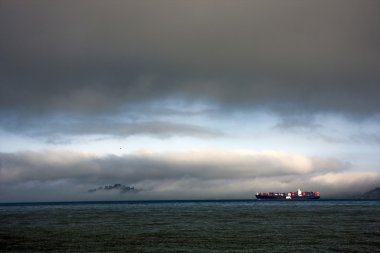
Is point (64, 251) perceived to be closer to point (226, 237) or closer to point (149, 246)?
point (149, 246)

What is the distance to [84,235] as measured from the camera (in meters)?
73.6

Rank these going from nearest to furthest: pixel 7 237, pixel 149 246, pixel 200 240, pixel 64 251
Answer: pixel 64 251 < pixel 149 246 < pixel 200 240 < pixel 7 237

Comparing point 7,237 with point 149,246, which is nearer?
point 149,246

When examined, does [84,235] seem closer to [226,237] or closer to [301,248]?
[226,237]

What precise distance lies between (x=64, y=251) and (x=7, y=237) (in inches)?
845

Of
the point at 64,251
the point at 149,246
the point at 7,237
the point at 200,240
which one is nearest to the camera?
the point at 64,251

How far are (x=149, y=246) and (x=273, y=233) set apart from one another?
26.0m

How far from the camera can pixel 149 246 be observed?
57.9 m

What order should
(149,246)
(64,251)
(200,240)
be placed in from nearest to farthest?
(64,251) → (149,246) → (200,240)

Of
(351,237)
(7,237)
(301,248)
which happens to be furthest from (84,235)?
(351,237)

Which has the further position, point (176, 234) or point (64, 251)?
point (176, 234)

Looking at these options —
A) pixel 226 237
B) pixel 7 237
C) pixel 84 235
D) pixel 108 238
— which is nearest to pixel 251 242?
pixel 226 237

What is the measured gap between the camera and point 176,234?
73.8m

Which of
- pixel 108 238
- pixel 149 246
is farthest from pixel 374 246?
pixel 108 238
